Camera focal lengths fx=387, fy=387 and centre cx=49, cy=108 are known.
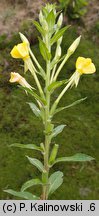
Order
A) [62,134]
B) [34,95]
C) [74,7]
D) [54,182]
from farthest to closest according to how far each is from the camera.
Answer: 1. [74,7]
2. [62,134]
3. [54,182]
4. [34,95]

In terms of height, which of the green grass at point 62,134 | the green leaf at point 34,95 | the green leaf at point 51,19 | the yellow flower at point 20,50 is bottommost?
Result: the green grass at point 62,134

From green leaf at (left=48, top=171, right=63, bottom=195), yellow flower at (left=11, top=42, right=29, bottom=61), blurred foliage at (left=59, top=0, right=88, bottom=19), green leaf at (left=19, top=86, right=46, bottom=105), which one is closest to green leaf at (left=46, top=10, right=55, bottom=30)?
yellow flower at (left=11, top=42, right=29, bottom=61)

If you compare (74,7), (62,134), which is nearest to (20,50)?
(62,134)

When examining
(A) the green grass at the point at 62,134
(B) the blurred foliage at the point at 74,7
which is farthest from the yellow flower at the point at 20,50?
(B) the blurred foliage at the point at 74,7

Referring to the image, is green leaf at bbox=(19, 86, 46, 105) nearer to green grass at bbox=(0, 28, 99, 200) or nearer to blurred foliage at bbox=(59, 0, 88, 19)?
green grass at bbox=(0, 28, 99, 200)

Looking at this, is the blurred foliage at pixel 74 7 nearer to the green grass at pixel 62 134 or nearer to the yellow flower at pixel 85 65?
the green grass at pixel 62 134

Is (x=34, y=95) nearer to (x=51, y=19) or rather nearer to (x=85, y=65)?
(x=85, y=65)
